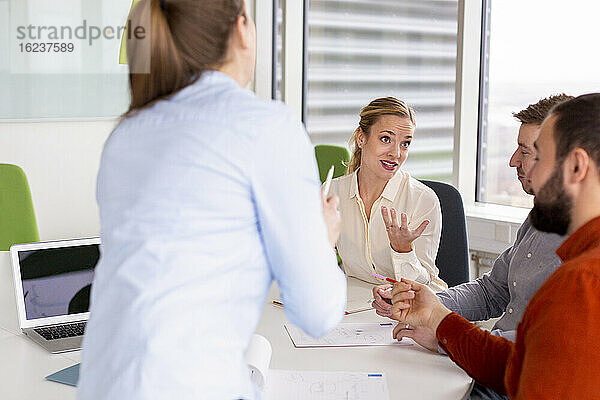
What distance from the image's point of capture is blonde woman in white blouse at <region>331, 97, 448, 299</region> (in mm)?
2484

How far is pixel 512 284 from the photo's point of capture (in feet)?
6.82

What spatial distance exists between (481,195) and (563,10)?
1063 mm

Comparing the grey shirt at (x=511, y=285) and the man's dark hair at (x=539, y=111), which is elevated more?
the man's dark hair at (x=539, y=111)

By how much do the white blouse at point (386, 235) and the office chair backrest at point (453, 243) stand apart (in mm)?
67

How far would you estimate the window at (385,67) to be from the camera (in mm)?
4148

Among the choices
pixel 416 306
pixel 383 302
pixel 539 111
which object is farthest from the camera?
pixel 539 111

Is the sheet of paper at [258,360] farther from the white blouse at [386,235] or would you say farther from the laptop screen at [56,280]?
the white blouse at [386,235]

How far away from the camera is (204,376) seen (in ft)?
3.26

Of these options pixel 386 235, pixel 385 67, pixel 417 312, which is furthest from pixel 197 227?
pixel 385 67

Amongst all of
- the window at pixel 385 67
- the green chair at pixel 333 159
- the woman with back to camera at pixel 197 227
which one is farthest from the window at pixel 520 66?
the woman with back to camera at pixel 197 227

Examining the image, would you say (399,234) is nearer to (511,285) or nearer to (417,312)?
A: (511,285)

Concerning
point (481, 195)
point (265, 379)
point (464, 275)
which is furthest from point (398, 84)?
point (265, 379)

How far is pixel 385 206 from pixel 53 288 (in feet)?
4.08

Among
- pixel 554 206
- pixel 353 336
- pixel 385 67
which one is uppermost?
pixel 385 67
